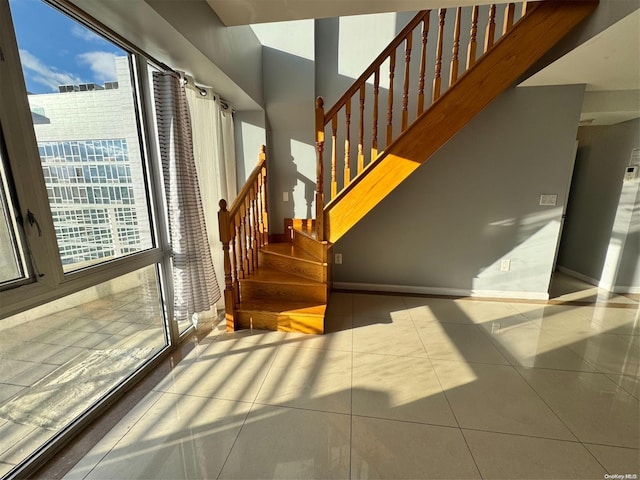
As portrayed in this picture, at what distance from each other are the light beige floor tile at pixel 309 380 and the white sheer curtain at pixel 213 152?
113 centimetres

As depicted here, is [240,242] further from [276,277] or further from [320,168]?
[320,168]

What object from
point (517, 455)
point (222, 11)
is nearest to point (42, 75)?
point (222, 11)

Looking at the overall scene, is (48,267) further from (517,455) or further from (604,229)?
(604,229)

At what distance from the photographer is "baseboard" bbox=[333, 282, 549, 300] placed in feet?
9.46

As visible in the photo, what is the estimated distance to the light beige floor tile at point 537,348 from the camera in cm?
181

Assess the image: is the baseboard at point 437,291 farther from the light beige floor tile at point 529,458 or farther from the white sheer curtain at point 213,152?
the light beige floor tile at point 529,458

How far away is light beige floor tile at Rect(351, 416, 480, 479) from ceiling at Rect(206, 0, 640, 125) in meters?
2.43

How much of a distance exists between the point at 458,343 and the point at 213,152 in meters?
2.69

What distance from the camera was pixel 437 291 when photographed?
3.03 metres

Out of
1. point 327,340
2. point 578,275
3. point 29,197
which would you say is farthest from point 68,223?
point 578,275

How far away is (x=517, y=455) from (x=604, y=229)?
3546 mm

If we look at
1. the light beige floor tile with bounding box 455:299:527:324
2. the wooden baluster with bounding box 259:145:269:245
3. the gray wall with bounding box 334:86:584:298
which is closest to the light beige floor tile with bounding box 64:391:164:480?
the wooden baluster with bounding box 259:145:269:245

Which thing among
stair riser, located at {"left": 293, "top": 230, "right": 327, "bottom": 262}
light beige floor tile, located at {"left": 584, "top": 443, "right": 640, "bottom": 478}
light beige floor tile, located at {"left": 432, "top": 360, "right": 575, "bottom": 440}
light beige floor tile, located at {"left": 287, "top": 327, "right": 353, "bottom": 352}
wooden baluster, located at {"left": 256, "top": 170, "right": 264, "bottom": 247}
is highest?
wooden baluster, located at {"left": 256, "top": 170, "right": 264, "bottom": 247}

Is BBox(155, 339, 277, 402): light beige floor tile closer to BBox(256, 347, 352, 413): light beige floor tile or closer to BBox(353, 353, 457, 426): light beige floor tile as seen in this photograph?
BBox(256, 347, 352, 413): light beige floor tile
